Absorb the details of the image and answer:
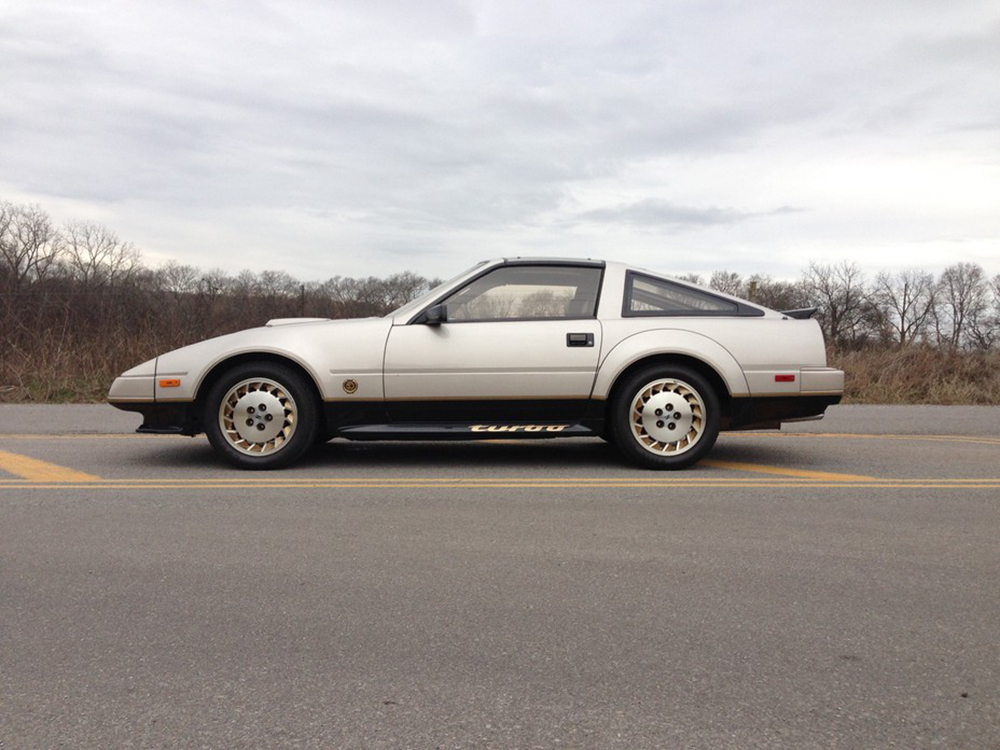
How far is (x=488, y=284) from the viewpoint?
262 inches

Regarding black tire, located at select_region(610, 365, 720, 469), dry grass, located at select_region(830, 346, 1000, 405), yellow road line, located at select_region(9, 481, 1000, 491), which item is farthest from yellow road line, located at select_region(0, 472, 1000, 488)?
dry grass, located at select_region(830, 346, 1000, 405)

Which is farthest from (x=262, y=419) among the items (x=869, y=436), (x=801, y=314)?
(x=869, y=436)

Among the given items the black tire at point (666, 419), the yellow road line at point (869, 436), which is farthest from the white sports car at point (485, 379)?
the yellow road line at point (869, 436)

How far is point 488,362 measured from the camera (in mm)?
6473

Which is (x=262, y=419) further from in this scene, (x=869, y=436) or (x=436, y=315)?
(x=869, y=436)

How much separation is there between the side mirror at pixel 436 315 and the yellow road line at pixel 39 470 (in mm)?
2550

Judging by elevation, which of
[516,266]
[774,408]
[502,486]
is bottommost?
[502,486]

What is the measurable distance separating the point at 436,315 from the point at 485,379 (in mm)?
588

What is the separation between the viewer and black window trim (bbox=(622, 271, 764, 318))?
669cm

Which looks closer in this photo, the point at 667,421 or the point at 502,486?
the point at 502,486

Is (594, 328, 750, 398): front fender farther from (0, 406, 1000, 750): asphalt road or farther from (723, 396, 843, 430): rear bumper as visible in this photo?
(0, 406, 1000, 750): asphalt road

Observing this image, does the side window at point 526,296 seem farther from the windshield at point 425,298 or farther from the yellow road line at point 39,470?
the yellow road line at point 39,470

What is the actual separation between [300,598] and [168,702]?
0.96 metres

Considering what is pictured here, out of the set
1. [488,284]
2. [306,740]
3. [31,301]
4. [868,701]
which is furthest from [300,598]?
[31,301]
